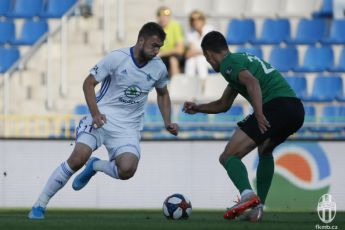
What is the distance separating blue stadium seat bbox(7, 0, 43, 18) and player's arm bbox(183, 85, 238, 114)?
10.9 m

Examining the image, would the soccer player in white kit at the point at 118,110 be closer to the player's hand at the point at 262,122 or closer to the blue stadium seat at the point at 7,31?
the player's hand at the point at 262,122

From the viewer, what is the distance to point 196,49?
19859 mm

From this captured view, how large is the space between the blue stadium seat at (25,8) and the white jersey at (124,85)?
10683mm

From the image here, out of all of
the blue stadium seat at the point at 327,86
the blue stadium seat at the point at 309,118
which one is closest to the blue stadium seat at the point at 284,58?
the blue stadium seat at the point at 327,86

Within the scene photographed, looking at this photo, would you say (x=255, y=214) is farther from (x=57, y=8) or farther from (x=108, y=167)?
(x=57, y=8)

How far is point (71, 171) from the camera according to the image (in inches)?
436

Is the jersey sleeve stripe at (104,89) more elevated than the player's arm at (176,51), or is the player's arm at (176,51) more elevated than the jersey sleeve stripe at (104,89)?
the player's arm at (176,51)

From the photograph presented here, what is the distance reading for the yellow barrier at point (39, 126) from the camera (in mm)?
17766

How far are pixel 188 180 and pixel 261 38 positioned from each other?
5505 millimetres

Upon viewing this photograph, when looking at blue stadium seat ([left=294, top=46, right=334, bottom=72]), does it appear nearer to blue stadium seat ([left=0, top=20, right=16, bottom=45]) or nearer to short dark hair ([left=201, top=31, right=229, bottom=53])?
blue stadium seat ([left=0, top=20, right=16, bottom=45])

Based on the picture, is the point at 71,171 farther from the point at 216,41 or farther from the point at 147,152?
the point at 147,152

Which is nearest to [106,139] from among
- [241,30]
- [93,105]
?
[93,105]

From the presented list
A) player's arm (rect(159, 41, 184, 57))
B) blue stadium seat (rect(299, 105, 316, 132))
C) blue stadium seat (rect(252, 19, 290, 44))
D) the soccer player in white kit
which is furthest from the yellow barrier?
the soccer player in white kit

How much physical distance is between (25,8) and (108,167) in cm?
1128
